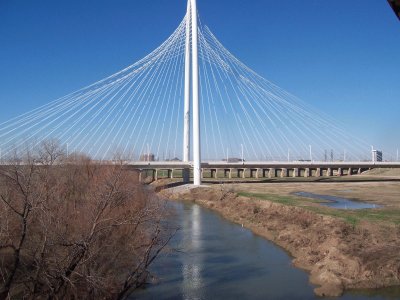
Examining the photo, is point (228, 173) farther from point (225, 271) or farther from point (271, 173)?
point (225, 271)

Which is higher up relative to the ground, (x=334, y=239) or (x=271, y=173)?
(x=271, y=173)

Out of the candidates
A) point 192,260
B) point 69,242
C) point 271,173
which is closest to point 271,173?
point 271,173

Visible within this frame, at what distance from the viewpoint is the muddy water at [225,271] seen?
1164cm

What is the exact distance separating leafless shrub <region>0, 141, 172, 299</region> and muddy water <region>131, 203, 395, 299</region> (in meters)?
1.19

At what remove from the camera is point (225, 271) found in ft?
45.2

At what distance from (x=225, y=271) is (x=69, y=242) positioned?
6.31 metres

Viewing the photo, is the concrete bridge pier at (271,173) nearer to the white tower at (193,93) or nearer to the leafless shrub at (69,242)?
the white tower at (193,93)

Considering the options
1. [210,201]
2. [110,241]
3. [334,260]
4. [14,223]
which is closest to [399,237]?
[334,260]

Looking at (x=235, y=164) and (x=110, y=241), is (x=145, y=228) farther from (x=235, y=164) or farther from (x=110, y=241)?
(x=235, y=164)

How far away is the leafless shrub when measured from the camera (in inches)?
321

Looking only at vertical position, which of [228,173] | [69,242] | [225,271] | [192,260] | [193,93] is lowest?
[225,271]

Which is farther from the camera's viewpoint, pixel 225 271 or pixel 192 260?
pixel 192 260

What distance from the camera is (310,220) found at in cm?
1989

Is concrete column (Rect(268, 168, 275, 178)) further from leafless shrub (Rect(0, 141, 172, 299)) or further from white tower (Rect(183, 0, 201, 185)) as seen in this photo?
leafless shrub (Rect(0, 141, 172, 299))
